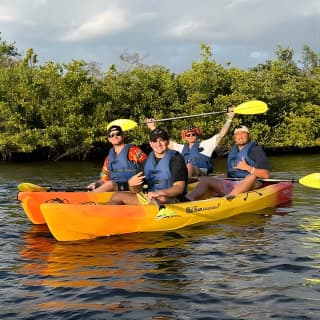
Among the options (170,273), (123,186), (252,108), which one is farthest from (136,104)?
(170,273)

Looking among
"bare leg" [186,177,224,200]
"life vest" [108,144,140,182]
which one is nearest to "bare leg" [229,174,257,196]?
"bare leg" [186,177,224,200]

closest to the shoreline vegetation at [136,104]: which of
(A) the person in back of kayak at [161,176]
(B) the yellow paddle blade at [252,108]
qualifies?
(B) the yellow paddle blade at [252,108]

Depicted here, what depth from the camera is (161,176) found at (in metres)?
6.20

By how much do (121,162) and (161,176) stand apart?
0.98 meters

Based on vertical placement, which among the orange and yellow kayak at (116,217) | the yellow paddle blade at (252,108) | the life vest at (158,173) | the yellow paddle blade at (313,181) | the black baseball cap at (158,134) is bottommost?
the orange and yellow kayak at (116,217)

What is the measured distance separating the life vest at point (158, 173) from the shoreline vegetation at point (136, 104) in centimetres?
1278

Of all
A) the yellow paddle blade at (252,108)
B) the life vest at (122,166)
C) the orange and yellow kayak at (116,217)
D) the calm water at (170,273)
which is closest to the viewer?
the calm water at (170,273)

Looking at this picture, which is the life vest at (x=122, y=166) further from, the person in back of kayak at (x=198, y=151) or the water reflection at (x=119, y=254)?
the person in back of kayak at (x=198, y=151)

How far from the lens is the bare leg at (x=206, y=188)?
7.46 metres

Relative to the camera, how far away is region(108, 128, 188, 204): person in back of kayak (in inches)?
239

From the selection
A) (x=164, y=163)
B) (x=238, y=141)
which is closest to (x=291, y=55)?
(x=238, y=141)

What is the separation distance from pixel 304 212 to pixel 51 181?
682cm

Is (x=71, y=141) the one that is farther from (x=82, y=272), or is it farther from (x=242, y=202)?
(x=82, y=272)

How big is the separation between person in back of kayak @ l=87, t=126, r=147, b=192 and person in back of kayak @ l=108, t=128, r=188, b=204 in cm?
56
